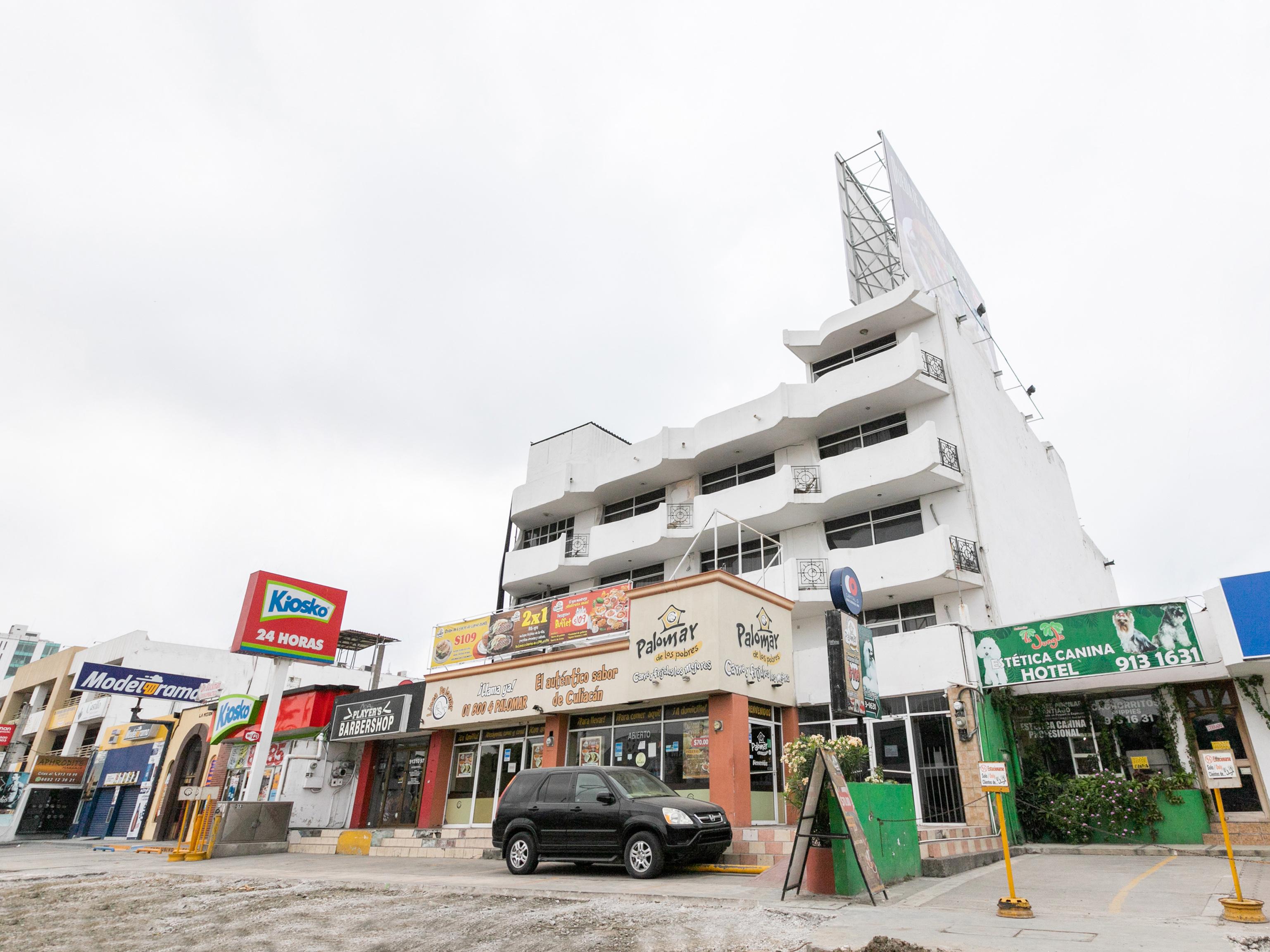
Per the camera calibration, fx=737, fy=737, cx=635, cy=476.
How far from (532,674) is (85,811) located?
30.6 metres

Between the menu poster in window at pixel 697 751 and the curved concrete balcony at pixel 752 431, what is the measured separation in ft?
32.5

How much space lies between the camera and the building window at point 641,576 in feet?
93.1

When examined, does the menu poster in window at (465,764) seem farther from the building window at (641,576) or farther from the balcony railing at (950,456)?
the balcony railing at (950,456)

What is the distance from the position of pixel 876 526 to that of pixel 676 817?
15.3 meters

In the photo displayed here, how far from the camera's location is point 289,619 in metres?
21.5

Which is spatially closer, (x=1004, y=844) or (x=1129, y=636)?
(x=1004, y=844)

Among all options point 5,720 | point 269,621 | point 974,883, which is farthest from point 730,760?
point 5,720

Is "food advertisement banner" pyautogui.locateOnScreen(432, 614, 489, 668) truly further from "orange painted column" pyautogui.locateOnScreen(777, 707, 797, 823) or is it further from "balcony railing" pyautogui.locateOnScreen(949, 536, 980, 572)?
"balcony railing" pyautogui.locateOnScreen(949, 536, 980, 572)

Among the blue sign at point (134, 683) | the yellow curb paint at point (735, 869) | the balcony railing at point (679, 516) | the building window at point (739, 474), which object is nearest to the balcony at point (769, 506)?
the balcony railing at point (679, 516)

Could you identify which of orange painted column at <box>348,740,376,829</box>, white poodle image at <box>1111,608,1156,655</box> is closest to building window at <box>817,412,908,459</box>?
white poodle image at <box>1111,608,1156,655</box>

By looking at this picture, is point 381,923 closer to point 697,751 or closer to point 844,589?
point 844,589

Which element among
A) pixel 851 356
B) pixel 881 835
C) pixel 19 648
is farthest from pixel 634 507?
pixel 19 648

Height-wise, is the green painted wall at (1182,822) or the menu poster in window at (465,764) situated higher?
the menu poster in window at (465,764)

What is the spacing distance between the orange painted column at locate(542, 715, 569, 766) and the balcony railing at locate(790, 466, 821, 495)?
1031 centimetres
